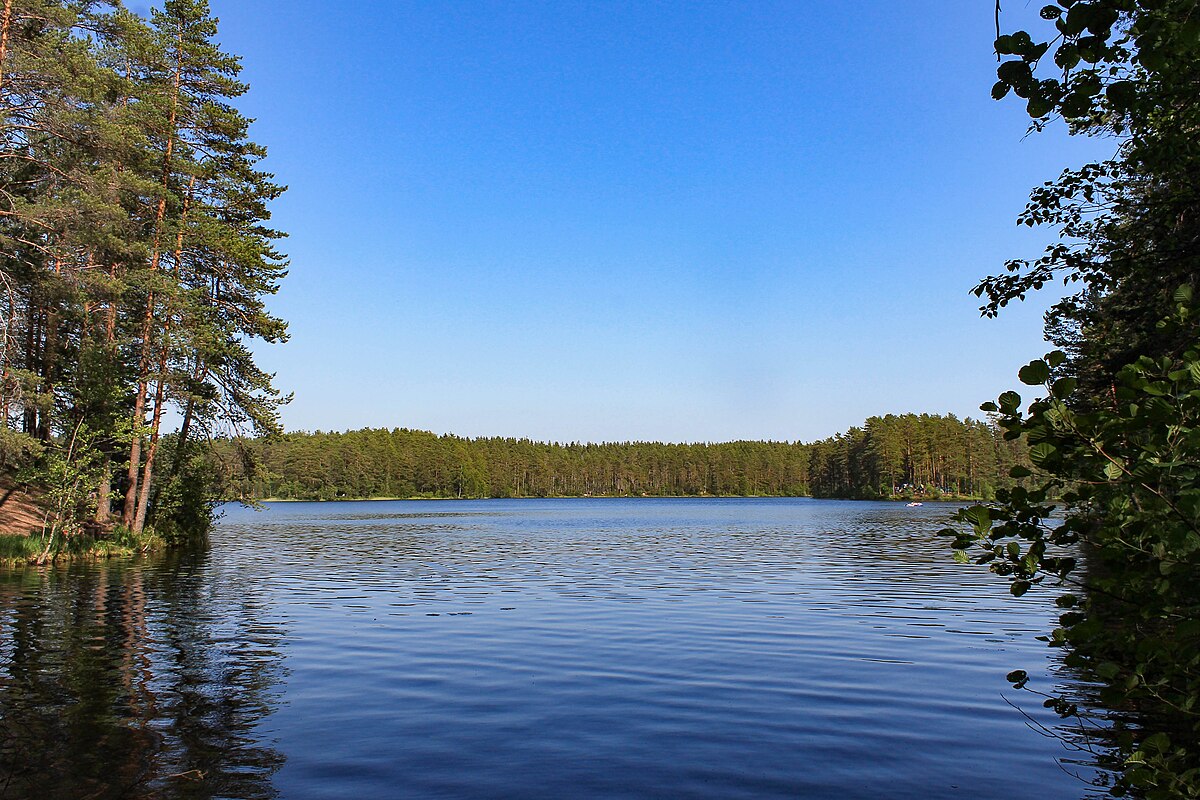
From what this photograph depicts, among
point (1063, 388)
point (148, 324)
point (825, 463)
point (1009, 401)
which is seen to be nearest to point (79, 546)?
point (148, 324)

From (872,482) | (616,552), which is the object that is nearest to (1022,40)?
(616,552)

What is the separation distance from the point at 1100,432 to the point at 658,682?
9.07 metres

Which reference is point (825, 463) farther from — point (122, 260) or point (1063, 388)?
point (1063, 388)

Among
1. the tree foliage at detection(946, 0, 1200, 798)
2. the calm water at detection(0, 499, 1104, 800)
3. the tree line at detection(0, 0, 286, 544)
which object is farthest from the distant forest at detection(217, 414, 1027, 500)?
the tree foliage at detection(946, 0, 1200, 798)

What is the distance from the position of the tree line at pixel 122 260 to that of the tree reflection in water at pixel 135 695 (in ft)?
31.9

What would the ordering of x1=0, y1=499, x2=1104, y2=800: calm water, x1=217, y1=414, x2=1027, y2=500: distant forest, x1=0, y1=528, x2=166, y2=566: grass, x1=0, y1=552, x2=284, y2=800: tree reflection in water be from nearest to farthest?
1. x1=0, y1=552, x2=284, y2=800: tree reflection in water
2. x1=0, y1=499, x2=1104, y2=800: calm water
3. x1=0, y1=528, x2=166, y2=566: grass
4. x1=217, y1=414, x2=1027, y2=500: distant forest

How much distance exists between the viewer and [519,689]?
36.8 ft

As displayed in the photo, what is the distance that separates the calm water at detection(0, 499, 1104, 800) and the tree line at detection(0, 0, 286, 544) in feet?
23.1

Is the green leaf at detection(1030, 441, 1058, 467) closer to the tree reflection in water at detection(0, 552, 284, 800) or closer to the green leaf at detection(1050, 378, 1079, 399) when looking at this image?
the green leaf at detection(1050, 378, 1079, 399)

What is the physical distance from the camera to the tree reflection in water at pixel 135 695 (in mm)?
7371

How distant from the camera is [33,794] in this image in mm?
6898

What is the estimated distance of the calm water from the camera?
7531 millimetres

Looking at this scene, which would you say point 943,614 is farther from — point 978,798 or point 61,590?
point 61,590

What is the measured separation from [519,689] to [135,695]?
5.08 m
